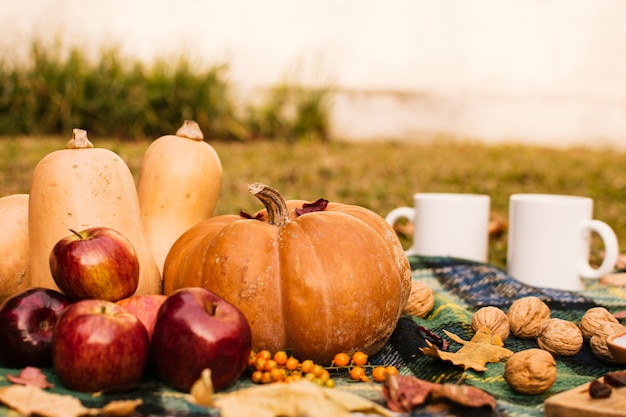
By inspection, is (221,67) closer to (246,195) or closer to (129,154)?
(129,154)

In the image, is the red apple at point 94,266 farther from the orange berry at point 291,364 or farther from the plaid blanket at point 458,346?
the orange berry at point 291,364

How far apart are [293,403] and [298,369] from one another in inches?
15.1

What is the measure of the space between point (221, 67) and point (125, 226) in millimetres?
5631

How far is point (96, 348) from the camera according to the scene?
1437 millimetres

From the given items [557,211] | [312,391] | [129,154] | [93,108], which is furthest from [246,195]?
[312,391]

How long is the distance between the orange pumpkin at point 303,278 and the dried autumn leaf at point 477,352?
193 millimetres

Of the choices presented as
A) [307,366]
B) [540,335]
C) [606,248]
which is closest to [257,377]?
[307,366]

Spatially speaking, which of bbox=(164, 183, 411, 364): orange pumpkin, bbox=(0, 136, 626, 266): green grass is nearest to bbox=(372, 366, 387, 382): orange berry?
bbox=(164, 183, 411, 364): orange pumpkin

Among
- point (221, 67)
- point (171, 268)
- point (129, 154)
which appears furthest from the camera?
point (221, 67)

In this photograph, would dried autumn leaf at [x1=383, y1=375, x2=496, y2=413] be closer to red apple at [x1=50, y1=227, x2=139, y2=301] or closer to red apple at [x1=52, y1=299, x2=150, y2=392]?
red apple at [x1=52, y1=299, x2=150, y2=392]

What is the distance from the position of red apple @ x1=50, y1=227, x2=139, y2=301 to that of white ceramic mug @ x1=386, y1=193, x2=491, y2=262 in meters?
1.57

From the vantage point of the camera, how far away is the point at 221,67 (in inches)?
291

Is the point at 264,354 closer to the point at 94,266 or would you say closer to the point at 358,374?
the point at 358,374

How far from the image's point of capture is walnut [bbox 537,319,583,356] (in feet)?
6.31
